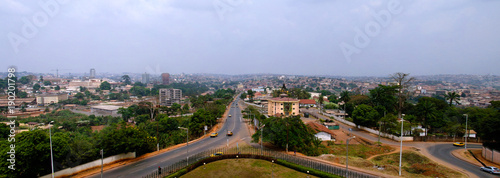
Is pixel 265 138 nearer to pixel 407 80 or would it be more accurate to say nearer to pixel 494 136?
pixel 494 136

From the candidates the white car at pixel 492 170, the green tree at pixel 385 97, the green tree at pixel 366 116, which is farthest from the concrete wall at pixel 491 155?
the green tree at pixel 385 97

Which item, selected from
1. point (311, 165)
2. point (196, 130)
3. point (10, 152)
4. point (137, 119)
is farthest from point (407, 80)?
point (137, 119)

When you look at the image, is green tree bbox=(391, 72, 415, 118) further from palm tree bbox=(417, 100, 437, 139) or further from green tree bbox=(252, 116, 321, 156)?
green tree bbox=(252, 116, 321, 156)

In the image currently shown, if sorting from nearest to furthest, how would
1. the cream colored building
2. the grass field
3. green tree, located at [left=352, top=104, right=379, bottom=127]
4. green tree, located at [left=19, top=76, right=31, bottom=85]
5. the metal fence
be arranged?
the metal fence → the grass field → green tree, located at [left=352, top=104, right=379, bottom=127] → the cream colored building → green tree, located at [left=19, top=76, right=31, bottom=85]

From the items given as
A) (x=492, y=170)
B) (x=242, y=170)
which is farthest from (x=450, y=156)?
(x=242, y=170)

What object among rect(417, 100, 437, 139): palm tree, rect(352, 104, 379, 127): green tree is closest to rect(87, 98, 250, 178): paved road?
rect(352, 104, 379, 127): green tree

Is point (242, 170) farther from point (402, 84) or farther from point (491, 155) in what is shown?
point (402, 84)
